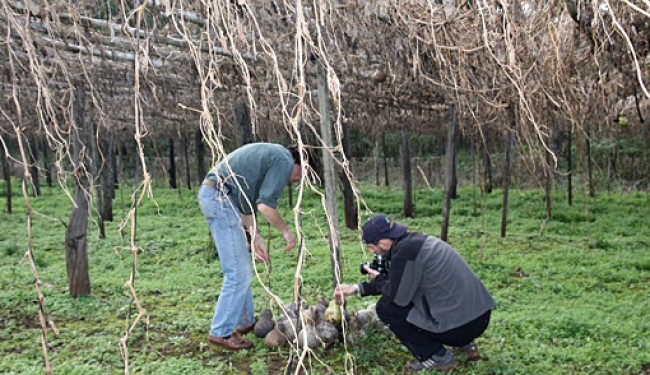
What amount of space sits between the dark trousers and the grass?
23 centimetres

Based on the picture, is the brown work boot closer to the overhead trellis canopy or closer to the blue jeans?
the blue jeans

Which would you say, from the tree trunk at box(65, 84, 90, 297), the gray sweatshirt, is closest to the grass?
Answer: the tree trunk at box(65, 84, 90, 297)

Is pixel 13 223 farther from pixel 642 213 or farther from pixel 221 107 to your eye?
pixel 642 213

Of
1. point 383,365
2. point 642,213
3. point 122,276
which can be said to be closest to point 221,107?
point 122,276

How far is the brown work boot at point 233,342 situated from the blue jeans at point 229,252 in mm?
119

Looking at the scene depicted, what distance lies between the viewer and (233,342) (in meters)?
4.22

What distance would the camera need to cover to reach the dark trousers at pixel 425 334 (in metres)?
3.70

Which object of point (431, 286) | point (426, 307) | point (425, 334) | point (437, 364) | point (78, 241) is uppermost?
point (78, 241)

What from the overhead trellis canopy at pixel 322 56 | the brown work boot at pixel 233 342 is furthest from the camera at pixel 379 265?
the brown work boot at pixel 233 342

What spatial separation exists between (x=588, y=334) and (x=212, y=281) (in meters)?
4.03

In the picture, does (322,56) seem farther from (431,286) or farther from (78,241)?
(78,241)

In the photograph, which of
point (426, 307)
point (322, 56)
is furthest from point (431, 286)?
point (322, 56)

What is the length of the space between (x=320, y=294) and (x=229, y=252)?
201cm

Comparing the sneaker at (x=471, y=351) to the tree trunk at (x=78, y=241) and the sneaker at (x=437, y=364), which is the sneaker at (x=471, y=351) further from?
the tree trunk at (x=78, y=241)
